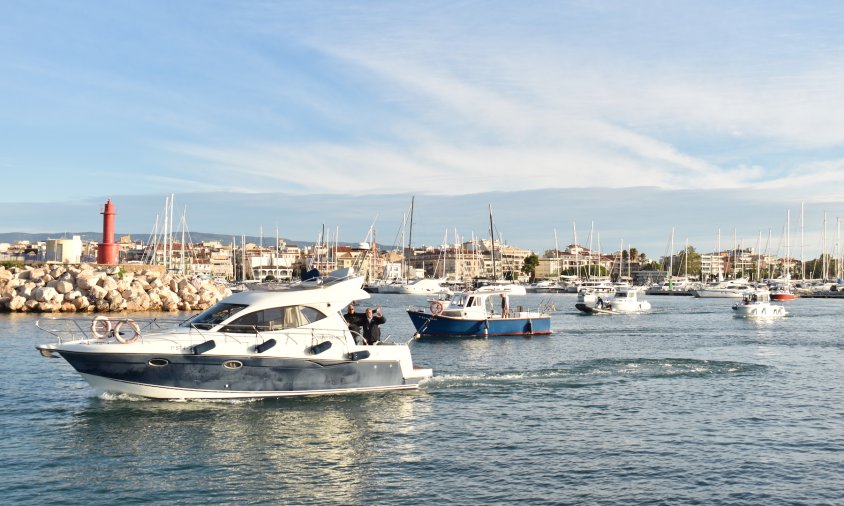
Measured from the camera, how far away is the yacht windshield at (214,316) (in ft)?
67.2

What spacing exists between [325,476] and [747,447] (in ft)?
29.8

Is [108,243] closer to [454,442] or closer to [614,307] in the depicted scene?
[614,307]

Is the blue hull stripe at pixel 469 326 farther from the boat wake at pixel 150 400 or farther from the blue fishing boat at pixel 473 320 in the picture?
the boat wake at pixel 150 400

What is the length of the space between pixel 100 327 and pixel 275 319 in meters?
4.48

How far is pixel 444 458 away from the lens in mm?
16234

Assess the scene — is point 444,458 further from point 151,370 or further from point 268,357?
point 151,370

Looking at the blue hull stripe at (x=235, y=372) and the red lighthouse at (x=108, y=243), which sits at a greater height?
the red lighthouse at (x=108, y=243)

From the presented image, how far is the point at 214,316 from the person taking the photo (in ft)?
68.1

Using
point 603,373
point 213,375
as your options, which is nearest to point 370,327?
point 213,375

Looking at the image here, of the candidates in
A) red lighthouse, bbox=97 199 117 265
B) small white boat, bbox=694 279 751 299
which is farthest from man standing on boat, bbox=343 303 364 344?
small white boat, bbox=694 279 751 299

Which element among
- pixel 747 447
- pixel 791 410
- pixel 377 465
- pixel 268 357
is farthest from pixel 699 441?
pixel 268 357

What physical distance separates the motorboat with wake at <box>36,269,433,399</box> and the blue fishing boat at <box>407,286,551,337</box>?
22256 millimetres

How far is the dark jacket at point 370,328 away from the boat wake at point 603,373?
2.66m

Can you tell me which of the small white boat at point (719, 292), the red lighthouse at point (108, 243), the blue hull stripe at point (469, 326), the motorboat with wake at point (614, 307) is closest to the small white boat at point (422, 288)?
the small white boat at point (719, 292)
